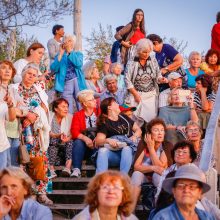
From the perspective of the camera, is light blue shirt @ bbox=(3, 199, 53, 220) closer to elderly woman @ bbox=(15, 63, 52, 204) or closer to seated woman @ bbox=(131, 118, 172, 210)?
seated woman @ bbox=(131, 118, 172, 210)

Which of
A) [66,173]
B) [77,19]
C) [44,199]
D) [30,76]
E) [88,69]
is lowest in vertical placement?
[44,199]

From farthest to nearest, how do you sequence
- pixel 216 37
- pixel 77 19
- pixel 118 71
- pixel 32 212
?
pixel 77 19
pixel 216 37
pixel 118 71
pixel 32 212

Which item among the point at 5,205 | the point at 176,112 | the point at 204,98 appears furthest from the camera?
the point at 204,98

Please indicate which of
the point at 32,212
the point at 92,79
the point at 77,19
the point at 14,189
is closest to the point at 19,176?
the point at 14,189

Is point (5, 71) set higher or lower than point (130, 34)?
lower

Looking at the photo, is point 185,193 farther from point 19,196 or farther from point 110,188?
point 19,196

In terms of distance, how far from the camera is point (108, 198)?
5.08 metres

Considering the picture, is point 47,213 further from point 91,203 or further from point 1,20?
point 1,20

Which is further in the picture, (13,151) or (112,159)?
(112,159)

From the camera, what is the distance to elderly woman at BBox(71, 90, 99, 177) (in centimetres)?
877

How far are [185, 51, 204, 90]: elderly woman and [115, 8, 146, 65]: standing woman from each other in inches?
47.1

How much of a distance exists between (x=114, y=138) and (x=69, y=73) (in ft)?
7.92

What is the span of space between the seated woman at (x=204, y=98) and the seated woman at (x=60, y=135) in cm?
199

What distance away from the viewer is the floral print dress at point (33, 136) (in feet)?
26.7
